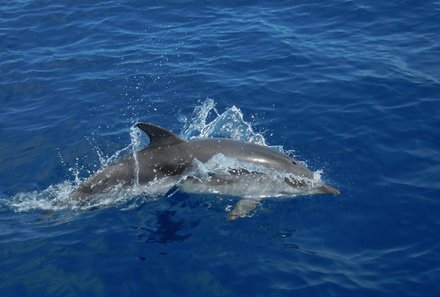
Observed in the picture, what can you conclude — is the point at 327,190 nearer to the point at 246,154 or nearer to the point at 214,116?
the point at 246,154

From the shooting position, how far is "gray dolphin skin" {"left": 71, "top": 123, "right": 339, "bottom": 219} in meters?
12.9

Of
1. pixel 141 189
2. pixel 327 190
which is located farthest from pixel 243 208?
pixel 141 189

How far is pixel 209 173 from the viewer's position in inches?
512

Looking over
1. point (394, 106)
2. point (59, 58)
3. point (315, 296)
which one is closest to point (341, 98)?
point (394, 106)

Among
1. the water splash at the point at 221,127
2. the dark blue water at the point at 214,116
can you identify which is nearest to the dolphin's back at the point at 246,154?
the dark blue water at the point at 214,116

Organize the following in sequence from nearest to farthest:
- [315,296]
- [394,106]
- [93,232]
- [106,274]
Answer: [315,296], [106,274], [93,232], [394,106]

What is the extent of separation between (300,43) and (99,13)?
27.5 feet

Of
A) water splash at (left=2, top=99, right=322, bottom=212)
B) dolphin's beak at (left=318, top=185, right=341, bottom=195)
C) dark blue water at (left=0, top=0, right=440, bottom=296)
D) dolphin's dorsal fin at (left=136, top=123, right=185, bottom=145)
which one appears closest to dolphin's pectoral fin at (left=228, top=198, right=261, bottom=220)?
dark blue water at (left=0, top=0, right=440, bottom=296)

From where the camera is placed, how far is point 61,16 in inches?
925

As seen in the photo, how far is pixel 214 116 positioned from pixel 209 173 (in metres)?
3.47

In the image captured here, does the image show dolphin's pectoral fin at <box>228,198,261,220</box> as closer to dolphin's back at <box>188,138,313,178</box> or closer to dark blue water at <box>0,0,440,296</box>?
dark blue water at <box>0,0,440,296</box>

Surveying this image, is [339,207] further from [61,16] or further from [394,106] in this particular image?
[61,16]

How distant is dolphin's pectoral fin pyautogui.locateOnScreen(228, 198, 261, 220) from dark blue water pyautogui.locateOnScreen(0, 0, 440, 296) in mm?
159

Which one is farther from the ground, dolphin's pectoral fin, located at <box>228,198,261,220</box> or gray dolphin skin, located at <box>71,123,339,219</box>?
gray dolphin skin, located at <box>71,123,339,219</box>
